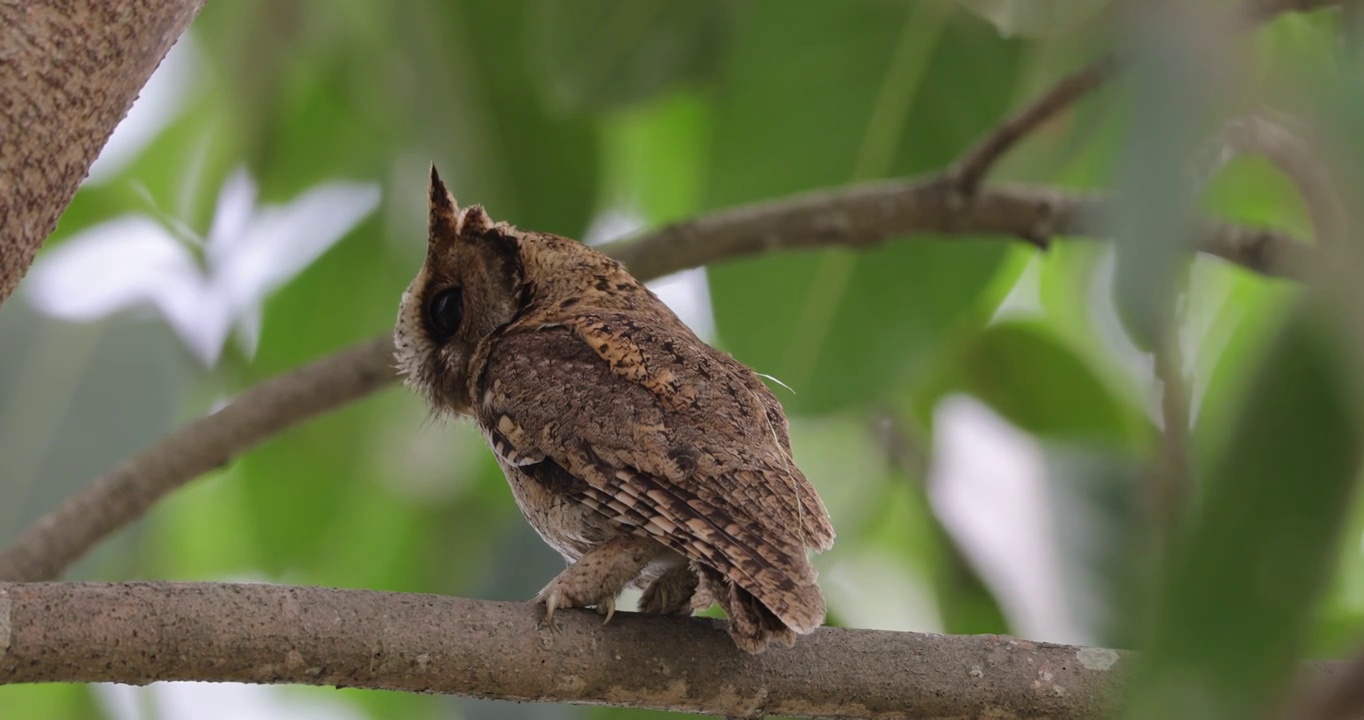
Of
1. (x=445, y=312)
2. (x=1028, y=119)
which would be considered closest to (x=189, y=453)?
(x=445, y=312)

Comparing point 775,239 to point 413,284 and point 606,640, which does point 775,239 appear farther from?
point 606,640

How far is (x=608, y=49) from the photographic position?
3449 millimetres

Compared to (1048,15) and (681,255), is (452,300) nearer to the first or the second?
(681,255)

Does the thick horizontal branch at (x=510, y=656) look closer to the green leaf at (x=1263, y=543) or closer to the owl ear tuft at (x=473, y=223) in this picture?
the green leaf at (x=1263, y=543)

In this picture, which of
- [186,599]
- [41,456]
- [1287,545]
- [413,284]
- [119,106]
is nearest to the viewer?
[1287,545]

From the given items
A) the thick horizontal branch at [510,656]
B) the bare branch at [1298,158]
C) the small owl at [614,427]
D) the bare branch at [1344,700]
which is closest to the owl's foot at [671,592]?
the small owl at [614,427]

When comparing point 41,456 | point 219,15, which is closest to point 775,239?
point 41,456

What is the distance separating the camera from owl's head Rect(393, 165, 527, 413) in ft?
8.69

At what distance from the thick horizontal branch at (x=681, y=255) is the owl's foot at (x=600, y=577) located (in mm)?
791

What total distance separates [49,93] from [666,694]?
40.7 inches

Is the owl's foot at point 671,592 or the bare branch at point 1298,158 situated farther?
the owl's foot at point 671,592

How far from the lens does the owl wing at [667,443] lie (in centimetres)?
188

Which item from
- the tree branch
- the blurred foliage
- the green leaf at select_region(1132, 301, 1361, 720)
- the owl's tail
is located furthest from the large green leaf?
the green leaf at select_region(1132, 301, 1361, 720)

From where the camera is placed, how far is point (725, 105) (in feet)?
11.4
